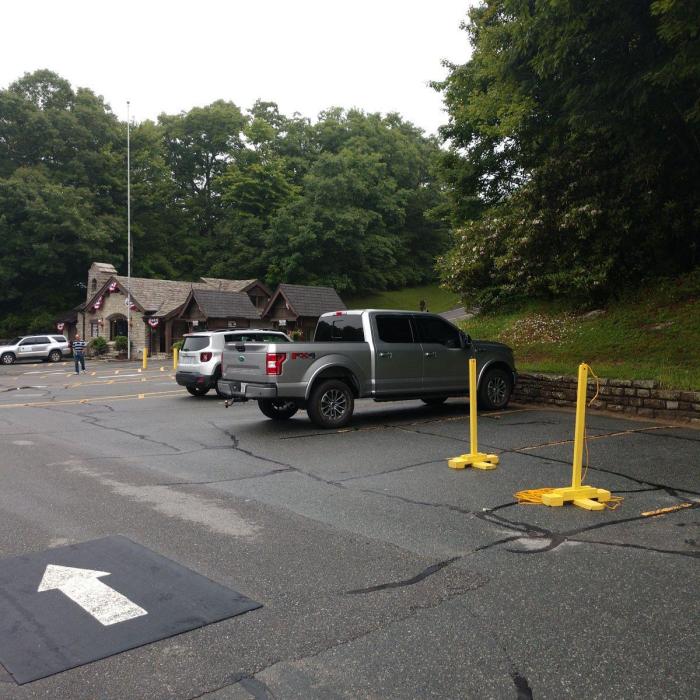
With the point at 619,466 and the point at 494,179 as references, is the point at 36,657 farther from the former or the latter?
the point at 494,179

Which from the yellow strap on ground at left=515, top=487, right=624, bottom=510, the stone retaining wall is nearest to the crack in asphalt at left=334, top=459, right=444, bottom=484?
the yellow strap on ground at left=515, top=487, right=624, bottom=510

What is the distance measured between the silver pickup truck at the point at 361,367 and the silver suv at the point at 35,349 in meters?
34.7

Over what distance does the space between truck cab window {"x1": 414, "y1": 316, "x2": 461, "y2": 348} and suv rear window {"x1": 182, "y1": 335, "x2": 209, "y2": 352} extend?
22.9 ft

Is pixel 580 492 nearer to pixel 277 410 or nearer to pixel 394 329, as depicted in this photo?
pixel 394 329

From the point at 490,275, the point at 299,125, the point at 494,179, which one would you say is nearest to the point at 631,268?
the point at 490,275

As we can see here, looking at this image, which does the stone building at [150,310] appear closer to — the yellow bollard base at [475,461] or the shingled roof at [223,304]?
the shingled roof at [223,304]

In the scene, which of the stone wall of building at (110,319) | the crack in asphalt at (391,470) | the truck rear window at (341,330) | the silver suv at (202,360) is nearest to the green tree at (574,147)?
the truck rear window at (341,330)

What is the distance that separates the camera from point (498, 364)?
1327cm

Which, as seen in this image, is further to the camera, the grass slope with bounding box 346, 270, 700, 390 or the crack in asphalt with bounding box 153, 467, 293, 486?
the grass slope with bounding box 346, 270, 700, 390

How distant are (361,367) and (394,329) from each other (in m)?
1.15

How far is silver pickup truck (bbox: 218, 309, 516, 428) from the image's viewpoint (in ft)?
35.4

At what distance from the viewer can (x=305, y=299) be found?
4741 centimetres

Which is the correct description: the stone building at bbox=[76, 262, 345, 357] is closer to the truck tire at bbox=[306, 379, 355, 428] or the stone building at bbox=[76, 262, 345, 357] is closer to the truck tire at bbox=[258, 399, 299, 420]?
the truck tire at bbox=[258, 399, 299, 420]

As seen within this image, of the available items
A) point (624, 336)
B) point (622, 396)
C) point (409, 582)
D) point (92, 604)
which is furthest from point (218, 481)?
point (624, 336)
